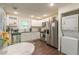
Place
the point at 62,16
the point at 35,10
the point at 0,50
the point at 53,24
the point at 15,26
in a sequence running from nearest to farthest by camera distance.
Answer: the point at 0,50 < the point at 15,26 < the point at 35,10 < the point at 62,16 < the point at 53,24

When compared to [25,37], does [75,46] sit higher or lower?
lower

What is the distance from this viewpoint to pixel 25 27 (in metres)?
1.54

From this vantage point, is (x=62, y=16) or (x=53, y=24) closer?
(x=62, y=16)

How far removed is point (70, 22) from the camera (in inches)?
66.6

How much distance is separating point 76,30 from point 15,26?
3.81ft

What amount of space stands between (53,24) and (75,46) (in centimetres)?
103

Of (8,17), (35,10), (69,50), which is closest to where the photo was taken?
(8,17)

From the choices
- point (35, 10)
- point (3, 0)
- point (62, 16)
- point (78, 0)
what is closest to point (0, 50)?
point (3, 0)

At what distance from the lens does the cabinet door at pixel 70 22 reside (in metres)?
1.59

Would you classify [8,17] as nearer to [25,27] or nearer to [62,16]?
[25,27]

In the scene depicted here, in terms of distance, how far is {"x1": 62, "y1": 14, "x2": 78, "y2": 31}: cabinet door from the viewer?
1592 mm
